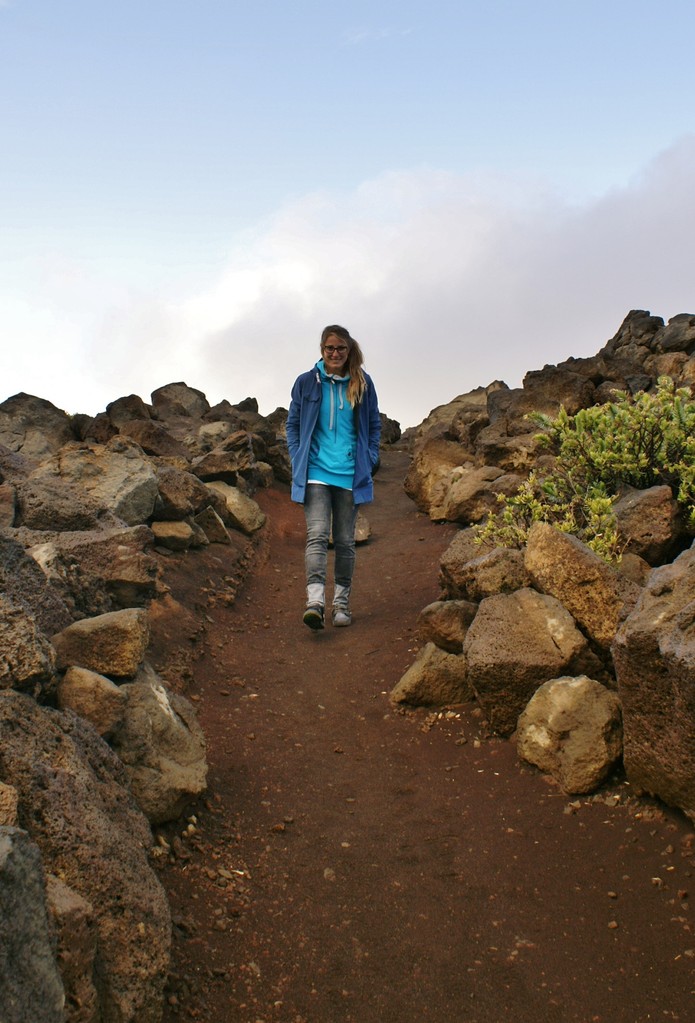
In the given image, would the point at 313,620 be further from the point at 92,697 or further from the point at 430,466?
the point at 430,466

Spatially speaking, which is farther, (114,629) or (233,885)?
(114,629)

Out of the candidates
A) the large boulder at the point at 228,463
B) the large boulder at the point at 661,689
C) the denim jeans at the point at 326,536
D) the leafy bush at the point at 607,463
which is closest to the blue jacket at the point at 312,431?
the denim jeans at the point at 326,536

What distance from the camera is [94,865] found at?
12.0 ft

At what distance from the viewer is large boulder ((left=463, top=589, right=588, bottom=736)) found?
6.07 meters

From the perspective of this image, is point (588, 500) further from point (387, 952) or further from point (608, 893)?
point (387, 952)

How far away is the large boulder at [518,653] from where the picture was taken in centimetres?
607

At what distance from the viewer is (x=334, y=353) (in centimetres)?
869

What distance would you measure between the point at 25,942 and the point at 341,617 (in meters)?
6.08

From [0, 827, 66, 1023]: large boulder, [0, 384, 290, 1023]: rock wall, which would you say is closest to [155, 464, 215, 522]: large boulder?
[0, 384, 290, 1023]: rock wall

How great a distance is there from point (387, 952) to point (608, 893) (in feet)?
3.75

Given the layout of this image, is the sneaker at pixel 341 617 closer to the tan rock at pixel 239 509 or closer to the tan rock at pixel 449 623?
the tan rock at pixel 449 623

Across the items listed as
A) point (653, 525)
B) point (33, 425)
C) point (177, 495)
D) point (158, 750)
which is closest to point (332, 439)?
point (177, 495)

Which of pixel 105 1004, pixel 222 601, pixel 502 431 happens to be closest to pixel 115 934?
pixel 105 1004

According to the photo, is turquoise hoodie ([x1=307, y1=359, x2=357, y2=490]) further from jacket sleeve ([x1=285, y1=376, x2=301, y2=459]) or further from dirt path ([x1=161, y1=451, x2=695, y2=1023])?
dirt path ([x1=161, y1=451, x2=695, y2=1023])
